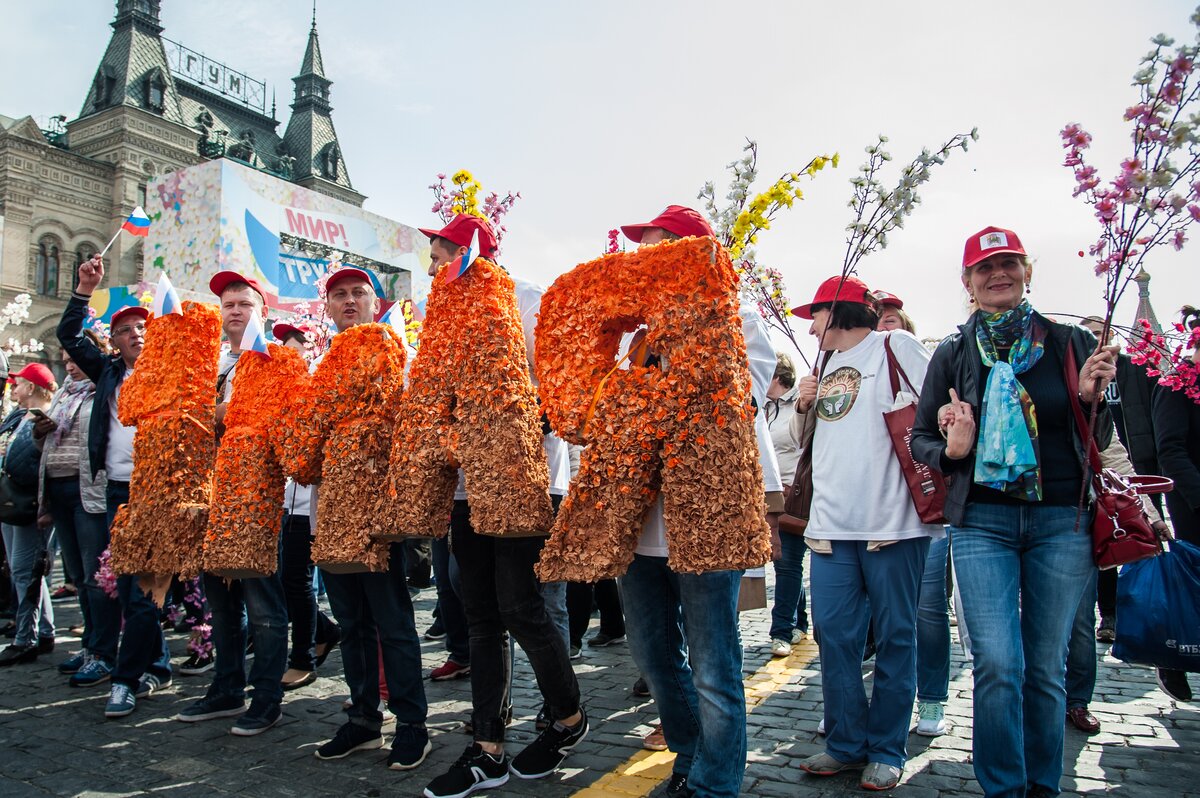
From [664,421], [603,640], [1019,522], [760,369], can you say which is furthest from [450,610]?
[1019,522]

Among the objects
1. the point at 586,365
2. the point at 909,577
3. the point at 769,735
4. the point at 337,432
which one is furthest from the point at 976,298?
the point at 337,432

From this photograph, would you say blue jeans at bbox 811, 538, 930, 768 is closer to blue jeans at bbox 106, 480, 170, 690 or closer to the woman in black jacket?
the woman in black jacket

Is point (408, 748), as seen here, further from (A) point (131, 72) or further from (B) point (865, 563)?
(A) point (131, 72)

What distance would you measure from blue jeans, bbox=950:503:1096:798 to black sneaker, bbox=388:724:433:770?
2373 mm

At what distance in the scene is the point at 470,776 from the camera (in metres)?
3.50

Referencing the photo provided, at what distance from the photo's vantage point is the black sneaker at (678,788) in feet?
10.8

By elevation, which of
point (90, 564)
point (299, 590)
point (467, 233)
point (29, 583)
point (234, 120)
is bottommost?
point (299, 590)

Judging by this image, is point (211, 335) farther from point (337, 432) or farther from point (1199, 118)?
point (1199, 118)

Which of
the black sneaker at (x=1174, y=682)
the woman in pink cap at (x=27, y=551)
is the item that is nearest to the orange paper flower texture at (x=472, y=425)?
the black sneaker at (x=1174, y=682)

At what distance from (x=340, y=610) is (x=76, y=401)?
3601 millimetres

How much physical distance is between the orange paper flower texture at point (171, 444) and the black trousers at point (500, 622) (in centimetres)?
187

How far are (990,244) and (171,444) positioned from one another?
4.30 meters

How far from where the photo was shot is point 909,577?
3.65 metres

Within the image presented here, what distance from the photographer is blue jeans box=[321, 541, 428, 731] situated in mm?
3959
